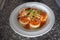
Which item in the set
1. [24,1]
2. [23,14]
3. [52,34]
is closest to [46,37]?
[52,34]

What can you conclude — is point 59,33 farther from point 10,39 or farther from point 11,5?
point 11,5

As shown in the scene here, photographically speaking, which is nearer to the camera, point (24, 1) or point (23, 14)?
point (23, 14)

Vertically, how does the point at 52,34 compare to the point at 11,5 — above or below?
below
